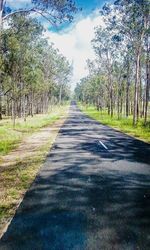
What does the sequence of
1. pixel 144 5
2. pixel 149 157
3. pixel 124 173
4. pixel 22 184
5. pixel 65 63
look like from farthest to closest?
1. pixel 65 63
2. pixel 144 5
3. pixel 149 157
4. pixel 124 173
5. pixel 22 184

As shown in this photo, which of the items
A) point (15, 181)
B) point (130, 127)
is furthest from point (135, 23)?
point (15, 181)

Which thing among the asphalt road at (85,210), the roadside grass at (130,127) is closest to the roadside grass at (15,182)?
the asphalt road at (85,210)

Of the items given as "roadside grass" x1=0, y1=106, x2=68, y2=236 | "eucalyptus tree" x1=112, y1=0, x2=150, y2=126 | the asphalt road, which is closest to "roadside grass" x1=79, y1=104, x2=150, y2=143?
"eucalyptus tree" x1=112, y1=0, x2=150, y2=126

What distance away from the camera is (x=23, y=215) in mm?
7191

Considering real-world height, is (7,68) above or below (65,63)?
below

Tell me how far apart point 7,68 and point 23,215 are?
114ft

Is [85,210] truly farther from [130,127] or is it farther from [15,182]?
[130,127]

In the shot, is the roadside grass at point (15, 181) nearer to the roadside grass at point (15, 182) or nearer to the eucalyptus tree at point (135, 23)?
the roadside grass at point (15, 182)

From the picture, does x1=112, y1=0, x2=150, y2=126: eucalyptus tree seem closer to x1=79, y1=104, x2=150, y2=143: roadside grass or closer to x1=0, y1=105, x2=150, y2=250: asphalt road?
x1=79, y1=104, x2=150, y2=143: roadside grass

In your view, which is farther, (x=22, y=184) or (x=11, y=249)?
(x=22, y=184)

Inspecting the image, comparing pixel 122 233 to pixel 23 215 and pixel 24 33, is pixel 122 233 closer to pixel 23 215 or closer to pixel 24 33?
pixel 23 215

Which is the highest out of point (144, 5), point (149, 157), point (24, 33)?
point (144, 5)

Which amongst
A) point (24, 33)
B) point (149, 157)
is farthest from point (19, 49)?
point (149, 157)

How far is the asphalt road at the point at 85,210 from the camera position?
570 cm
